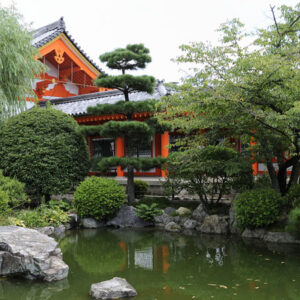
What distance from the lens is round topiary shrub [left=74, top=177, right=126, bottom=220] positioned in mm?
9062

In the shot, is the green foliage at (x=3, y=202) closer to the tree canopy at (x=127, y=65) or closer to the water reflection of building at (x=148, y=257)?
the water reflection of building at (x=148, y=257)

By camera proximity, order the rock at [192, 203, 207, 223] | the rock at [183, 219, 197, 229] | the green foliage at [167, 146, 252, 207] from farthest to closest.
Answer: the rock at [192, 203, 207, 223] → the rock at [183, 219, 197, 229] → the green foliage at [167, 146, 252, 207]

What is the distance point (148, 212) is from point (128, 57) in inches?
164

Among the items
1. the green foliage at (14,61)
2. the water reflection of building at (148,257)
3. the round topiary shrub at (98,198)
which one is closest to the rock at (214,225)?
the water reflection of building at (148,257)

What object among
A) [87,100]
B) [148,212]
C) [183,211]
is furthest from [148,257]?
[87,100]

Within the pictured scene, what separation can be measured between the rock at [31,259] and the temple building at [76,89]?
7.52 meters

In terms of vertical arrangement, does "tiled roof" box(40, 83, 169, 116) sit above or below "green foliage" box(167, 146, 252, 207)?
above

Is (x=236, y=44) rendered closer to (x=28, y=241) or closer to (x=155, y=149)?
(x=28, y=241)

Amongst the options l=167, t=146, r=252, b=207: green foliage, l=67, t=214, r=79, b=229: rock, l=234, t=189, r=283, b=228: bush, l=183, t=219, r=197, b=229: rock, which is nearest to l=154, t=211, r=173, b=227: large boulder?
l=183, t=219, r=197, b=229: rock

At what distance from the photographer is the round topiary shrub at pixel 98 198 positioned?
9062 mm

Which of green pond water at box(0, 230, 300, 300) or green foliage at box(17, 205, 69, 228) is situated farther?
green foliage at box(17, 205, 69, 228)

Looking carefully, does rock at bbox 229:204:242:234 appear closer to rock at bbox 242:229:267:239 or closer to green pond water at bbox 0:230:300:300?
rock at bbox 242:229:267:239

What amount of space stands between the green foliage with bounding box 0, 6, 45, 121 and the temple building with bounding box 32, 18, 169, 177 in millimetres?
3636

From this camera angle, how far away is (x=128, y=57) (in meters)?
9.53
